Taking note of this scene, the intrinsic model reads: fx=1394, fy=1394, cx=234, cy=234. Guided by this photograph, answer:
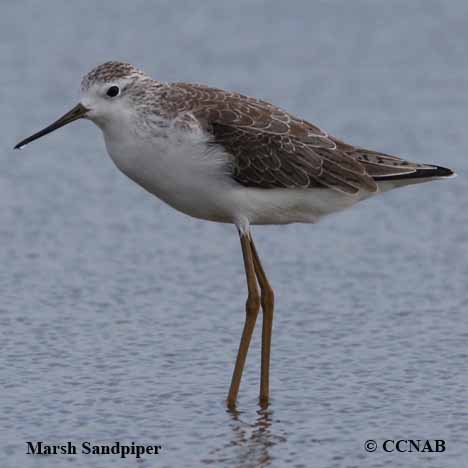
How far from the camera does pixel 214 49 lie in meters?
19.8

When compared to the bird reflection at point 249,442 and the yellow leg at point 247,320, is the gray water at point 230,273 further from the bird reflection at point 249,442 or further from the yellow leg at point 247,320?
the yellow leg at point 247,320

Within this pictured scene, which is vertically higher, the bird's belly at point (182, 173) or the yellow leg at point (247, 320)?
the bird's belly at point (182, 173)

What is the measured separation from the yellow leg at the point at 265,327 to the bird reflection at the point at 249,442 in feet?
0.74

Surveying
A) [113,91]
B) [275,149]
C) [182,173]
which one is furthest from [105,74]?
[275,149]

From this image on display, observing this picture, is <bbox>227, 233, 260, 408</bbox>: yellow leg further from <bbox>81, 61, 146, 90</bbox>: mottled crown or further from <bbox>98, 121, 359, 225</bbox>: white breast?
<bbox>81, 61, 146, 90</bbox>: mottled crown

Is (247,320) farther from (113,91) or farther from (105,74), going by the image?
(105,74)

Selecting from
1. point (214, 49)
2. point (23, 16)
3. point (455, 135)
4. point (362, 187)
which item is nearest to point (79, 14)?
point (23, 16)

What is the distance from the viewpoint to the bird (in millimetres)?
9508

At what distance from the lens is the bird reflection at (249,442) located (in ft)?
28.2

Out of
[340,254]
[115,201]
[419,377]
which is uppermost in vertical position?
[115,201]

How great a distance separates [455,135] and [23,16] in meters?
7.67

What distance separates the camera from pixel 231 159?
9.72 m

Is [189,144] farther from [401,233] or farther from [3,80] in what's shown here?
[3,80]

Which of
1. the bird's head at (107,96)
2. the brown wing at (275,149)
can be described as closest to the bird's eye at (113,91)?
the bird's head at (107,96)
